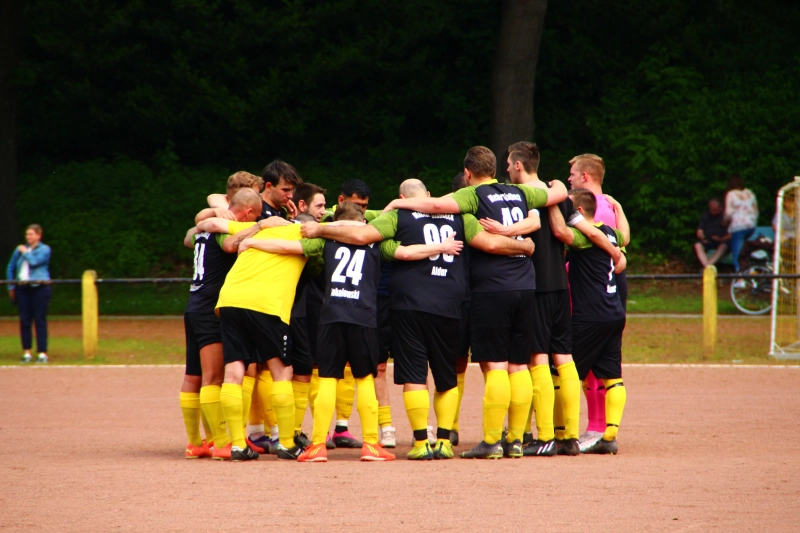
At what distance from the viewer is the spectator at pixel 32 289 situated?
14.7 m

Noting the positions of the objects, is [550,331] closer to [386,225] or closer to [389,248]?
[389,248]

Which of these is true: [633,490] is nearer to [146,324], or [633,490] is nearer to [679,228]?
[146,324]

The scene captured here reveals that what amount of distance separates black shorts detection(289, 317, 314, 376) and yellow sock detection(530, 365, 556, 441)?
1796 millimetres

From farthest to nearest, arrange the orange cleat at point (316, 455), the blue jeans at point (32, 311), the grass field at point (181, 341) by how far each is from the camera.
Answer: the grass field at point (181, 341)
the blue jeans at point (32, 311)
the orange cleat at point (316, 455)

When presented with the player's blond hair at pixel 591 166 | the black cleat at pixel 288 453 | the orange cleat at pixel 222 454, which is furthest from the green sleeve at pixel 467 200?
the orange cleat at pixel 222 454

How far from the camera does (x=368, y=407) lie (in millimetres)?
7594

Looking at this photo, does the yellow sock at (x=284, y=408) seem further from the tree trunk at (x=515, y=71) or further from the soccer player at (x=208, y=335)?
the tree trunk at (x=515, y=71)

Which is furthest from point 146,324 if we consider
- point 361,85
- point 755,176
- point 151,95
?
point 755,176

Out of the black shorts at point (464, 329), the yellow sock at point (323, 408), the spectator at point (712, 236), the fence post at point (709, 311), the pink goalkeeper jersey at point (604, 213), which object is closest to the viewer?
the yellow sock at point (323, 408)

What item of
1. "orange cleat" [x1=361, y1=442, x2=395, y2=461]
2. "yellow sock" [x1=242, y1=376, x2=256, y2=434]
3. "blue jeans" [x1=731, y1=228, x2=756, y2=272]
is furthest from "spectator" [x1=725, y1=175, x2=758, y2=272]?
"yellow sock" [x1=242, y1=376, x2=256, y2=434]

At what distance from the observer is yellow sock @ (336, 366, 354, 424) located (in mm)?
8883

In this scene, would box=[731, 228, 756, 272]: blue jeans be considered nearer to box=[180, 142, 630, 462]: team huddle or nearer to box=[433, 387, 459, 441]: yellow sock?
box=[180, 142, 630, 462]: team huddle

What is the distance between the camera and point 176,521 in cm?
573

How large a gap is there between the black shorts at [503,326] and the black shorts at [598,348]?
1.76ft
